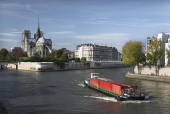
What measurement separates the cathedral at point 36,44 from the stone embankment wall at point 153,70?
101691mm

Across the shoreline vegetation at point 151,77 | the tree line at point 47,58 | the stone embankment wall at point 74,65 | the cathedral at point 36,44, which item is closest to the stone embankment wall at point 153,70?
the shoreline vegetation at point 151,77

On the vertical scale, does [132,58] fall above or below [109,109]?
above

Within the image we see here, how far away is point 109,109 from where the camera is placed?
23500mm

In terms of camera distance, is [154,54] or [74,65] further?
[74,65]

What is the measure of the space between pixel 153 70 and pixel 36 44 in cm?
12116

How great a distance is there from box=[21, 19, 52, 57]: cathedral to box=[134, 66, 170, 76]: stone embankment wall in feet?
334

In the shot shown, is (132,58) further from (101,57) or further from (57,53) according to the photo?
(101,57)

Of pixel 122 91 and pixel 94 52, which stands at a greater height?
pixel 94 52

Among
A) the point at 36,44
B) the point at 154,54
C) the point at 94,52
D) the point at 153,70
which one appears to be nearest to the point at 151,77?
the point at 153,70

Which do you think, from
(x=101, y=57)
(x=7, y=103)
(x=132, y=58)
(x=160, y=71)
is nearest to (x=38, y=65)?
(x=132, y=58)

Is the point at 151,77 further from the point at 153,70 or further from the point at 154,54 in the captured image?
the point at 154,54

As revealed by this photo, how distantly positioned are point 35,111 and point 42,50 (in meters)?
137

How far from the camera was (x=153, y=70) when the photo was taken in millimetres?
52938

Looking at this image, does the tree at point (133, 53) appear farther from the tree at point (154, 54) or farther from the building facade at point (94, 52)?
the building facade at point (94, 52)
